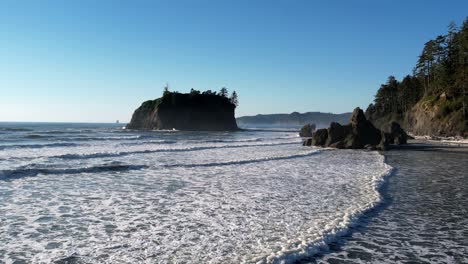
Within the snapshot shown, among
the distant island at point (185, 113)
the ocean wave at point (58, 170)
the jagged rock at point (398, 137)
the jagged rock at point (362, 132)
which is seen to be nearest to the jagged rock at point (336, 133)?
the jagged rock at point (362, 132)

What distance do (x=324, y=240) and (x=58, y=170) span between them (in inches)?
657

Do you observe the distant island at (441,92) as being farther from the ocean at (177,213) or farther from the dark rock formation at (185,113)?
the dark rock formation at (185,113)

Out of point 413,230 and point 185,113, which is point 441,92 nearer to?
point 413,230

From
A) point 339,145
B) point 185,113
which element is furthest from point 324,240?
point 185,113

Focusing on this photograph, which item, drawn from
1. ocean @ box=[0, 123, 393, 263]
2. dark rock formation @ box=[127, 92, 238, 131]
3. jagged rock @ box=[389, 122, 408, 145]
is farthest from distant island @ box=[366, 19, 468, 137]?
dark rock formation @ box=[127, 92, 238, 131]

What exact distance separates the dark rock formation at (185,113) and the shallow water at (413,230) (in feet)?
391

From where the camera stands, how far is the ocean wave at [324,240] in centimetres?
733

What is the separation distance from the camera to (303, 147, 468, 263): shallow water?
7504 millimetres

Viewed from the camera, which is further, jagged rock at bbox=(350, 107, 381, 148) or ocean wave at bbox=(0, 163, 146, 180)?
jagged rock at bbox=(350, 107, 381, 148)

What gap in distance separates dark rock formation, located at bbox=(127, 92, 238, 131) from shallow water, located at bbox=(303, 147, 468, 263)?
119 m

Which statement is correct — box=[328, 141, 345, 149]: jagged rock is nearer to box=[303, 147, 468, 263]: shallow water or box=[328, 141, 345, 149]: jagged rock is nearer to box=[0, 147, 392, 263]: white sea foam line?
box=[0, 147, 392, 263]: white sea foam line

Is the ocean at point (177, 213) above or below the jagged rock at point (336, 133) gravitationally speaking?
below

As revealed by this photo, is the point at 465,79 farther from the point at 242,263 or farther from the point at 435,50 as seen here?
the point at 242,263

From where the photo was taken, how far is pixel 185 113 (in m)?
135
